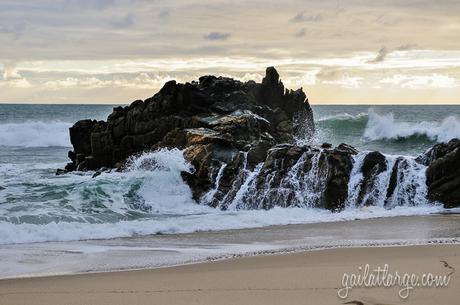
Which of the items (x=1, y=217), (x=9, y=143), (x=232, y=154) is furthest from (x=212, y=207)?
(x=9, y=143)

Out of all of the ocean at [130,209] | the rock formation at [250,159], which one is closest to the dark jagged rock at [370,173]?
the rock formation at [250,159]

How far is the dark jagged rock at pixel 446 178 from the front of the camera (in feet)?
50.6

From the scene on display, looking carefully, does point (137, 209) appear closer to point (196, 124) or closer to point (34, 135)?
point (196, 124)

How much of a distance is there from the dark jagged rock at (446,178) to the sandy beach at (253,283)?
663cm

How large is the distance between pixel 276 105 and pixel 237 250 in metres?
17.0

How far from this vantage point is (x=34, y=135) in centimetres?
5253

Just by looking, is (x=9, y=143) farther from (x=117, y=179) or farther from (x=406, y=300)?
(x=406, y=300)

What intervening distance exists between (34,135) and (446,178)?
4212 cm

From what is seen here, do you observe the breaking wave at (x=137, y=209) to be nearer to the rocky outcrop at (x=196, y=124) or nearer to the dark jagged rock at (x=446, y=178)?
the dark jagged rock at (x=446, y=178)

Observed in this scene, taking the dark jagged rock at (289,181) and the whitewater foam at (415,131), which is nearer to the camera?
the dark jagged rock at (289,181)

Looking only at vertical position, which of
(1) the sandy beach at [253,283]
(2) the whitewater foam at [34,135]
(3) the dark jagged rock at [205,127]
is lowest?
(2) the whitewater foam at [34,135]

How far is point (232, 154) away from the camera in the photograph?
707 inches

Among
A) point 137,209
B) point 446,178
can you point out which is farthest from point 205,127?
point 446,178

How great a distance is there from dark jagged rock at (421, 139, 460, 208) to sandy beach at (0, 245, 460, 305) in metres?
6.63
